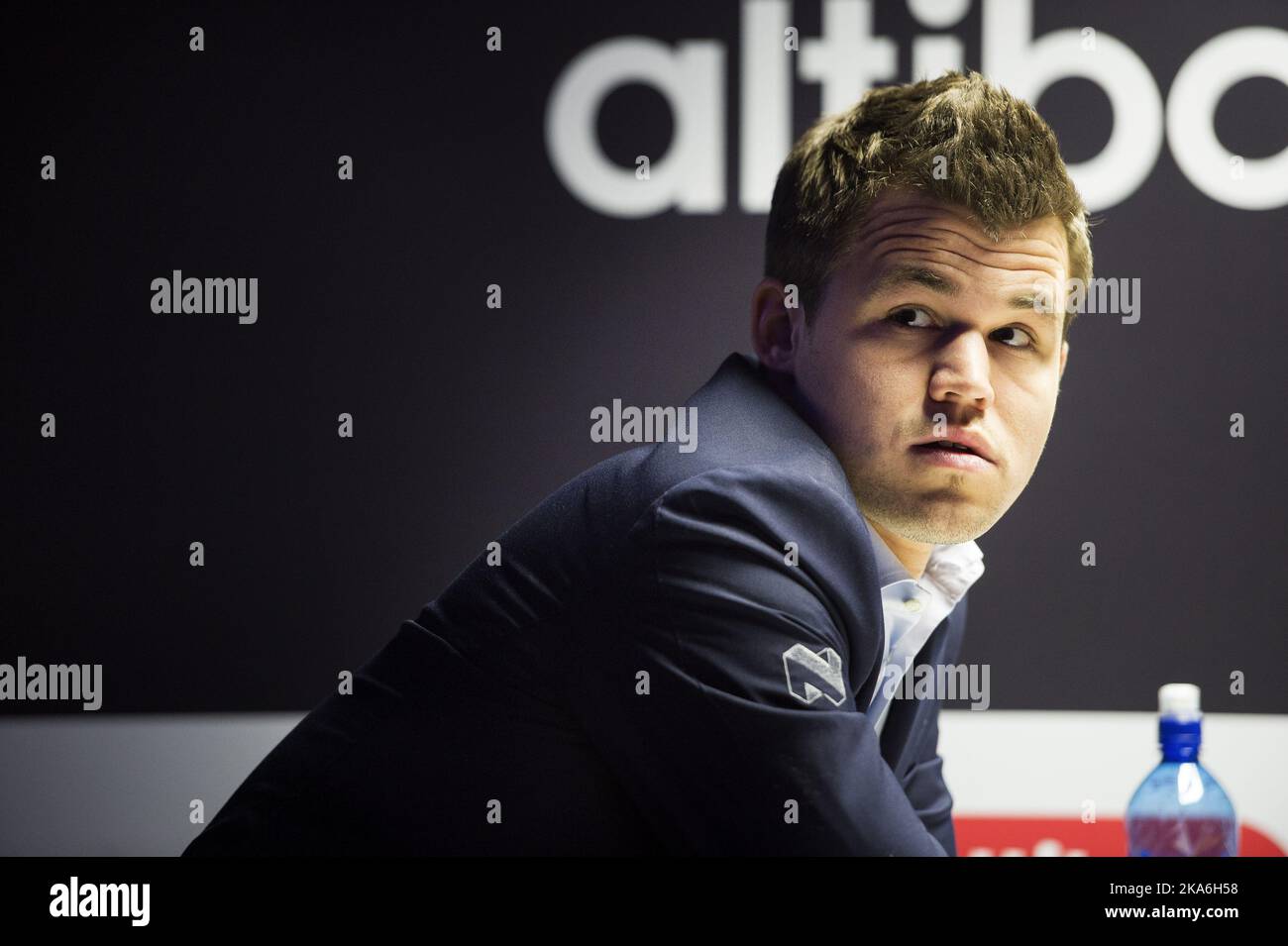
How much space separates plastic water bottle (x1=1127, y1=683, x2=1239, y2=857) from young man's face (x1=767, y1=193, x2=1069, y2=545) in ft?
1.39

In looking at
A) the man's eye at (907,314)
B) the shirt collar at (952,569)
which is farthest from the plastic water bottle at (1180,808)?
the man's eye at (907,314)

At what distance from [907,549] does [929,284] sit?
382 mm

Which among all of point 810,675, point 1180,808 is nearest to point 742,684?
point 810,675

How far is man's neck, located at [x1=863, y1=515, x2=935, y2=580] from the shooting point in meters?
1.90

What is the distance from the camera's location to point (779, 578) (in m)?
1.49

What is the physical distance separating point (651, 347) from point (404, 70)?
2.66 feet

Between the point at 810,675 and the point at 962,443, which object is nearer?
the point at 810,675

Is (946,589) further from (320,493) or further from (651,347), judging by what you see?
(320,493)

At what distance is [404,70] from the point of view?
2893mm

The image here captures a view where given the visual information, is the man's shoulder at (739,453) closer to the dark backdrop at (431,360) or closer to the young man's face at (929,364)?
the young man's face at (929,364)

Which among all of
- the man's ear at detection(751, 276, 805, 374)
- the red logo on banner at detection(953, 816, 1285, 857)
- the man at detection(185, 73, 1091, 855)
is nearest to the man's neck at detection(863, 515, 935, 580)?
the man at detection(185, 73, 1091, 855)

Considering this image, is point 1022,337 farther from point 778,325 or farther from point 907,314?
point 778,325

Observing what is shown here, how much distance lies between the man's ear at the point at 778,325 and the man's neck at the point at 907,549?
26cm
